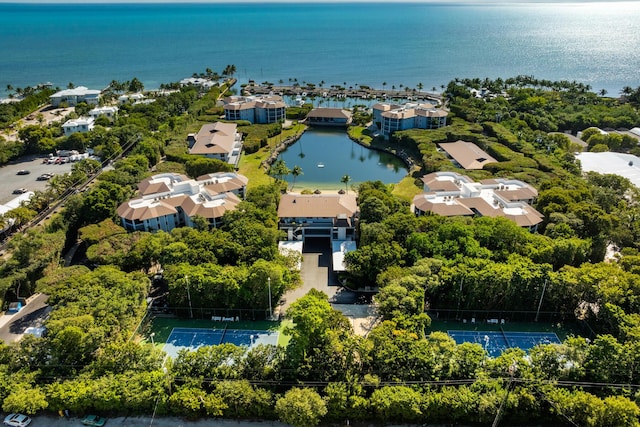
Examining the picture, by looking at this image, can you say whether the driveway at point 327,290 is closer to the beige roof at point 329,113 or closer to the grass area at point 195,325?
the grass area at point 195,325

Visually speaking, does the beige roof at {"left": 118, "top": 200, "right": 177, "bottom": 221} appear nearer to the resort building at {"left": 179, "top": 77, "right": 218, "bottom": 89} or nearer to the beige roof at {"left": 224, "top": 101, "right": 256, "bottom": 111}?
Result: the beige roof at {"left": 224, "top": 101, "right": 256, "bottom": 111}

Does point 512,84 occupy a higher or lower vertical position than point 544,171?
higher

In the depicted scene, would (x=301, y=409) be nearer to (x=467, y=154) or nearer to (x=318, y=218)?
(x=318, y=218)

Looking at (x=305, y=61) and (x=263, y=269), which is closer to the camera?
(x=263, y=269)

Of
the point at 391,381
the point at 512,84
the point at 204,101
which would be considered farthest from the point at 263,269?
the point at 512,84

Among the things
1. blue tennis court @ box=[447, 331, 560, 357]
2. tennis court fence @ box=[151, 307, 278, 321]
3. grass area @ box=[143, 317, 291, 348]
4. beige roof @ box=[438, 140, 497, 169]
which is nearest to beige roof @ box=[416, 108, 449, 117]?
beige roof @ box=[438, 140, 497, 169]

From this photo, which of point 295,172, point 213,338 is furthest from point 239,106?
point 213,338

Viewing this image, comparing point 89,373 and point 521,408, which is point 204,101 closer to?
point 89,373
